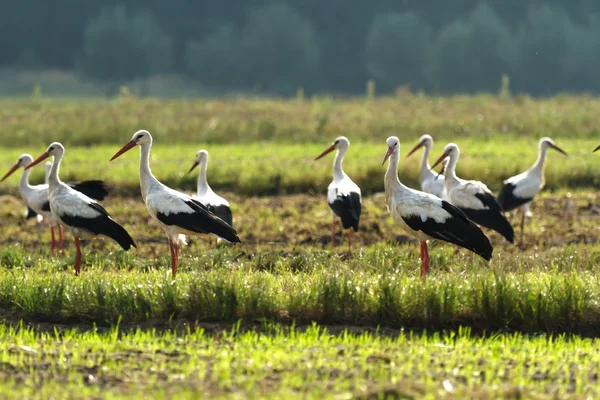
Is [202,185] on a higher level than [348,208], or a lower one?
higher

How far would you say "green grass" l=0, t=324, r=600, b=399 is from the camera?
5.48 m

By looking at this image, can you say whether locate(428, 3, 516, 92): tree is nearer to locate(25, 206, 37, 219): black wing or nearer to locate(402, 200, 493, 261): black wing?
locate(25, 206, 37, 219): black wing

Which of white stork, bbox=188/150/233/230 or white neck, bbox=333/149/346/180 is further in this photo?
white neck, bbox=333/149/346/180

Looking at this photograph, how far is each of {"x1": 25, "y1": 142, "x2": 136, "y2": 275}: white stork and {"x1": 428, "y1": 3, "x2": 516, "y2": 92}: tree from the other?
63.1 metres

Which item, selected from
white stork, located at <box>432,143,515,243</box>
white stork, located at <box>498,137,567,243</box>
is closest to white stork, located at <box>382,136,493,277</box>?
white stork, located at <box>432,143,515,243</box>

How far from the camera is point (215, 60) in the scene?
77.1 meters

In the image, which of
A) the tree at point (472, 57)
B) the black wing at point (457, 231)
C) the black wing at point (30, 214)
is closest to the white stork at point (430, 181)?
the black wing at point (457, 231)

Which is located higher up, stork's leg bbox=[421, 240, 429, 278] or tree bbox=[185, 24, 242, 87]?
tree bbox=[185, 24, 242, 87]

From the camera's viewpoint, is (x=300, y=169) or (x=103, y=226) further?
(x=300, y=169)

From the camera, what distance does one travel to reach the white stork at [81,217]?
32.1 ft

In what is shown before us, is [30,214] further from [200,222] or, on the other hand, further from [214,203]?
[200,222]

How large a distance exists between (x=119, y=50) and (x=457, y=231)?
67.4 meters

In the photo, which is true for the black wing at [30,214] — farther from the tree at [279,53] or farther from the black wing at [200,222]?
the tree at [279,53]

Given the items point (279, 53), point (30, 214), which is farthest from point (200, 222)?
point (279, 53)
